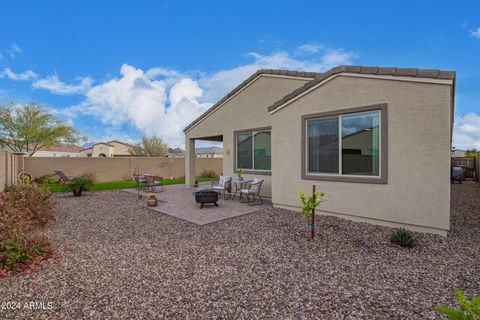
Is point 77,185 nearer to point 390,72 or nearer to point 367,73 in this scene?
point 367,73

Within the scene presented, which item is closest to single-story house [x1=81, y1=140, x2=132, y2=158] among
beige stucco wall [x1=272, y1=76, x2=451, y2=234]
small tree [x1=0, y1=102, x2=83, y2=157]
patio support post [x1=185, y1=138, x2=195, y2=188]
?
small tree [x1=0, y1=102, x2=83, y2=157]

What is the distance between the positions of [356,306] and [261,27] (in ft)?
35.4

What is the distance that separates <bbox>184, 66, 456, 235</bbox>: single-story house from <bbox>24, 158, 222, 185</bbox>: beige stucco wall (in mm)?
14398

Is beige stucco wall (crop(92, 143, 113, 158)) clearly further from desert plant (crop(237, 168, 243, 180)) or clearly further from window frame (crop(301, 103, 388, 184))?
window frame (crop(301, 103, 388, 184))

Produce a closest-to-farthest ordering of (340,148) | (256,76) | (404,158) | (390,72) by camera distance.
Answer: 1. (404,158)
2. (390,72)
3. (340,148)
4. (256,76)

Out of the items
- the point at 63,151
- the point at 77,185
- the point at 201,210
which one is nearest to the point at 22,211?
the point at 201,210

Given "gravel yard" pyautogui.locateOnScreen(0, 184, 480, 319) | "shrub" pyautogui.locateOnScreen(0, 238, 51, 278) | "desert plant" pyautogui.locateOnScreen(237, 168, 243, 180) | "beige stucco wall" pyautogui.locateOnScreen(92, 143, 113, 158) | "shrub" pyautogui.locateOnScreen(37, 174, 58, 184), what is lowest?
"gravel yard" pyautogui.locateOnScreen(0, 184, 480, 319)

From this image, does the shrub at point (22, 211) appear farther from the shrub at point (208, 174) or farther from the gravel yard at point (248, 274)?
the shrub at point (208, 174)

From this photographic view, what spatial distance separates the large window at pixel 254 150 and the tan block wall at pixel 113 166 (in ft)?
37.5

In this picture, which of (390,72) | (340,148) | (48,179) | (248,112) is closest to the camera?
(390,72)

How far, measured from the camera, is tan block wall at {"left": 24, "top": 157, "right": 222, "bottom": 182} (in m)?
15.2

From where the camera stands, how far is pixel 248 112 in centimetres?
990

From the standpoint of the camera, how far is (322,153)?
21.1ft

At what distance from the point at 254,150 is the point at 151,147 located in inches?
996
